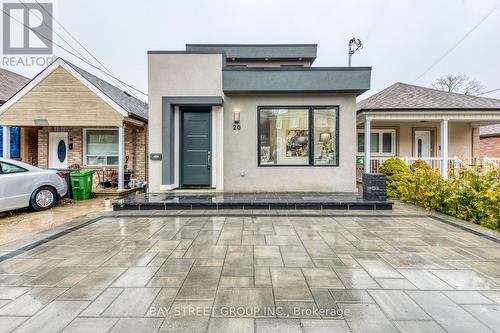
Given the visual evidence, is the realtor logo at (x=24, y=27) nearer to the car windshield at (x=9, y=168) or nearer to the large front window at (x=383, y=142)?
the car windshield at (x=9, y=168)

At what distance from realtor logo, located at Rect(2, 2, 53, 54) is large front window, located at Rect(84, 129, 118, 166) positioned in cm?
389

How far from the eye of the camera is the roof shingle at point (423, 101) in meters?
10.6

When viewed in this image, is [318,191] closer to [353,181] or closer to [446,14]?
[353,181]

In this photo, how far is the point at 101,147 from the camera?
11375 millimetres

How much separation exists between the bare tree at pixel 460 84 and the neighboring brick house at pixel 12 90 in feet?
112

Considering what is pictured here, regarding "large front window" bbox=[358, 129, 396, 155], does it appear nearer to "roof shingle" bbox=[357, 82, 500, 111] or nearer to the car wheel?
"roof shingle" bbox=[357, 82, 500, 111]

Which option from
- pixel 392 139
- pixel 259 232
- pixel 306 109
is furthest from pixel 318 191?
pixel 392 139

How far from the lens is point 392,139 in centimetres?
1255

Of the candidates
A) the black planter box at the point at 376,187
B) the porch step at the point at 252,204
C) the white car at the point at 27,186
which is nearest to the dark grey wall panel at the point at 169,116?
the porch step at the point at 252,204

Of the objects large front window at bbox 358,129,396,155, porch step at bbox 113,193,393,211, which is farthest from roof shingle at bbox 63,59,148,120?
large front window at bbox 358,129,396,155

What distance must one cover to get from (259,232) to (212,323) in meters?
2.65

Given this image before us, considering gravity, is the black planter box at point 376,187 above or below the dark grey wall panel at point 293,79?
below

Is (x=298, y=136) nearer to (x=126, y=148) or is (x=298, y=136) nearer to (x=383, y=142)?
(x=383, y=142)

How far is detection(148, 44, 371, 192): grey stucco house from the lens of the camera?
26.3 ft
